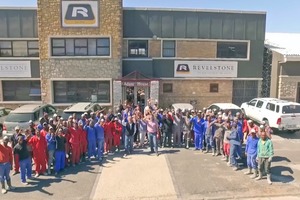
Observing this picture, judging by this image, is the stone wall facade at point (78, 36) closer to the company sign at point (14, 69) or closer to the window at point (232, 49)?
the company sign at point (14, 69)

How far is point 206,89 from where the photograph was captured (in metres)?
20.0

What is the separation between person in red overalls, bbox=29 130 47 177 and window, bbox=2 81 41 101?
39.8 feet

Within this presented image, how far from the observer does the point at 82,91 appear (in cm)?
1927

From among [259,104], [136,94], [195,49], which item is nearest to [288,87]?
[259,104]

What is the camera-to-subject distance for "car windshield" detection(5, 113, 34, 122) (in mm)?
11758

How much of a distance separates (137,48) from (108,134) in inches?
401

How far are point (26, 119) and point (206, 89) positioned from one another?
12.9 metres

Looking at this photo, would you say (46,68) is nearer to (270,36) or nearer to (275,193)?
(275,193)

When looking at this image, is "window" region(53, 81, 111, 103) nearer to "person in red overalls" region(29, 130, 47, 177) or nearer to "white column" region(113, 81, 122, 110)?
"white column" region(113, 81, 122, 110)

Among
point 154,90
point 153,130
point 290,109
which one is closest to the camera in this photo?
point 153,130

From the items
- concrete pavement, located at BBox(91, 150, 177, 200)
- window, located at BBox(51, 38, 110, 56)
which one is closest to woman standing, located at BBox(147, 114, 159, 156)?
concrete pavement, located at BBox(91, 150, 177, 200)

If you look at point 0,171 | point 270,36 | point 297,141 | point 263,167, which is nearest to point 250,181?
point 263,167

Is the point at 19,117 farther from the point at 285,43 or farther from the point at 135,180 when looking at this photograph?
the point at 285,43

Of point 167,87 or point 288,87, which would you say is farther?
point 288,87
